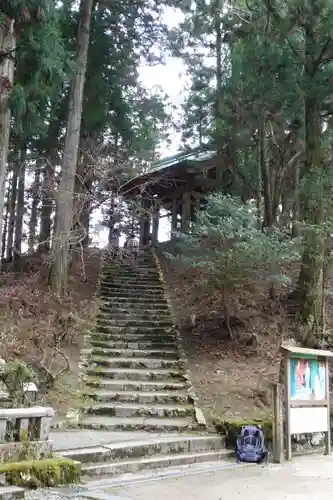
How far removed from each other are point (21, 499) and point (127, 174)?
33.2 feet

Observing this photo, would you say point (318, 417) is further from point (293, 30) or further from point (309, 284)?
point (293, 30)

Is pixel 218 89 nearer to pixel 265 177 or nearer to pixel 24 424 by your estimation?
pixel 265 177

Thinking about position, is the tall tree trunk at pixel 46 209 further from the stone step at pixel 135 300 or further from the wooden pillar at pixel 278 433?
the wooden pillar at pixel 278 433

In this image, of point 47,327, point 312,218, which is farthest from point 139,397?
point 312,218

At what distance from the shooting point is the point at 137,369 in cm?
956

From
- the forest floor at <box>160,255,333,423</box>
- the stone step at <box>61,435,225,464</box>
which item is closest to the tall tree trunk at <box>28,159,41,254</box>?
the forest floor at <box>160,255,333,423</box>

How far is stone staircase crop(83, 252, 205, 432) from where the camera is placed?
25.9ft

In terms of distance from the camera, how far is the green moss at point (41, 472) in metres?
4.57

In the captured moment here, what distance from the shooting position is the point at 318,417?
24.7 ft

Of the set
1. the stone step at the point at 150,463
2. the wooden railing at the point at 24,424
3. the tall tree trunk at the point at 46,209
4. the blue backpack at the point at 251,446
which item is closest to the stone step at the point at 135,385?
the stone step at the point at 150,463

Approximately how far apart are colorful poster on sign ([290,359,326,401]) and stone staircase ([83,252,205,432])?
1455 millimetres

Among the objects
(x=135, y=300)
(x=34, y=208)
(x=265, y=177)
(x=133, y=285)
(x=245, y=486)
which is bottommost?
(x=245, y=486)

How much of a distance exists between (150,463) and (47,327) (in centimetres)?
458

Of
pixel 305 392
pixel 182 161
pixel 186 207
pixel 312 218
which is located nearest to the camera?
pixel 305 392
